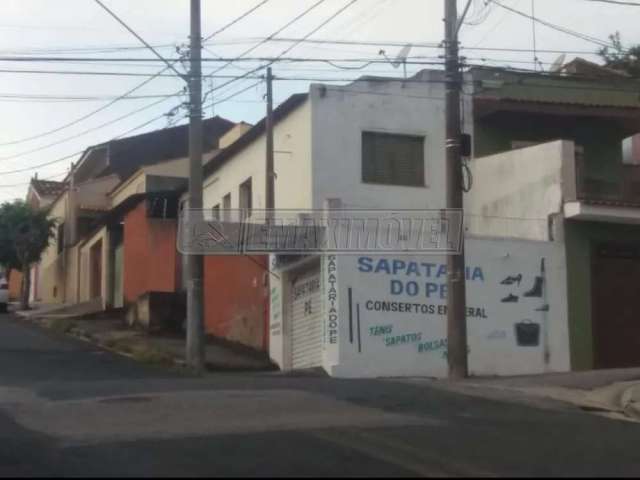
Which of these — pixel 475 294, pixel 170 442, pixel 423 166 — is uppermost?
pixel 423 166

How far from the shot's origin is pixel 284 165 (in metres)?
26.8

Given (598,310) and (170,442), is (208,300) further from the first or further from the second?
(170,442)

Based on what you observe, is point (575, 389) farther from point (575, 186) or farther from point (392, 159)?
point (392, 159)

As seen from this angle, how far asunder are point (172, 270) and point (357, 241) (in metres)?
12.5

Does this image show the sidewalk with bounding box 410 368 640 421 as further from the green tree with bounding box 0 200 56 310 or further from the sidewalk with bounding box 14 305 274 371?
the green tree with bounding box 0 200 56 310

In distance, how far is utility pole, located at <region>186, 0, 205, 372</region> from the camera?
2166 centimetres

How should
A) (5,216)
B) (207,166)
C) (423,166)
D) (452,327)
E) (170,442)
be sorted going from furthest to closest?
(5,216) → (207,166) → (423,166) → (452,327) → (170,442)

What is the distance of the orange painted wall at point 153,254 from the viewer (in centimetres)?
3325

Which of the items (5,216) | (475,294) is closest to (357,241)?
(475,294)

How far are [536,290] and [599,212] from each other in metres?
2.19

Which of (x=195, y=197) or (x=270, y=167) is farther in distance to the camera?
(x=270, y=167)

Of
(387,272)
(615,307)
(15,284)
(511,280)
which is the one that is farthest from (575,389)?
(15,284)

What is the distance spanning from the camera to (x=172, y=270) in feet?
109

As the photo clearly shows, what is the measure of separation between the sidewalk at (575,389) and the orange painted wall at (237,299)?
733cm
